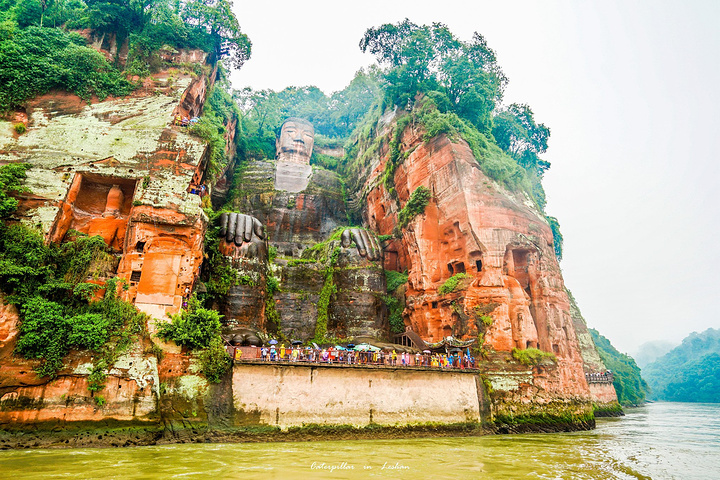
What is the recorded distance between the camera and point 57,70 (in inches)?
846

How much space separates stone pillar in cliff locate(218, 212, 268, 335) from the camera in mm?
23297

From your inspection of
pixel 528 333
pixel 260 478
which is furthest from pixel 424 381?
pixel 260 478

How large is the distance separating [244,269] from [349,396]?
10.8 metres

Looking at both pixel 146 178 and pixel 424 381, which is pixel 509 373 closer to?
pixel 424 381

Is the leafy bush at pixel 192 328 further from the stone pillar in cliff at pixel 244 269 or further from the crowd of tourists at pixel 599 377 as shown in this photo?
the crowd of tourists at pixel 599 377

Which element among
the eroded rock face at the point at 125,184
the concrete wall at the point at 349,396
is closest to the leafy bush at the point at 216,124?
the eroded rock face at the point at 125,184

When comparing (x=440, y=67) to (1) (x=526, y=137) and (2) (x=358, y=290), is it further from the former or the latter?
(2) (x=358, y=290)

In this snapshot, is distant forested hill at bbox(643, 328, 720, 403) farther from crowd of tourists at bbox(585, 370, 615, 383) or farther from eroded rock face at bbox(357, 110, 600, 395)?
eroded rock face at bbox(357, 110, 600, 395)

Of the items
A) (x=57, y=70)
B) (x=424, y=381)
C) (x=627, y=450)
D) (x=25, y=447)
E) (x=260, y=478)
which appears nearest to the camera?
(x=260, y=478)

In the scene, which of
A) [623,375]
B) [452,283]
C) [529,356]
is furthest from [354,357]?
[623,375]

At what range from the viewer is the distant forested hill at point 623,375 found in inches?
2049

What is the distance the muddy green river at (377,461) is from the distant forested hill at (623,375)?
38.8 metres

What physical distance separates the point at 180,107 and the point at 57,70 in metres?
6.06

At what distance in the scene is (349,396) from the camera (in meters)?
17.7
